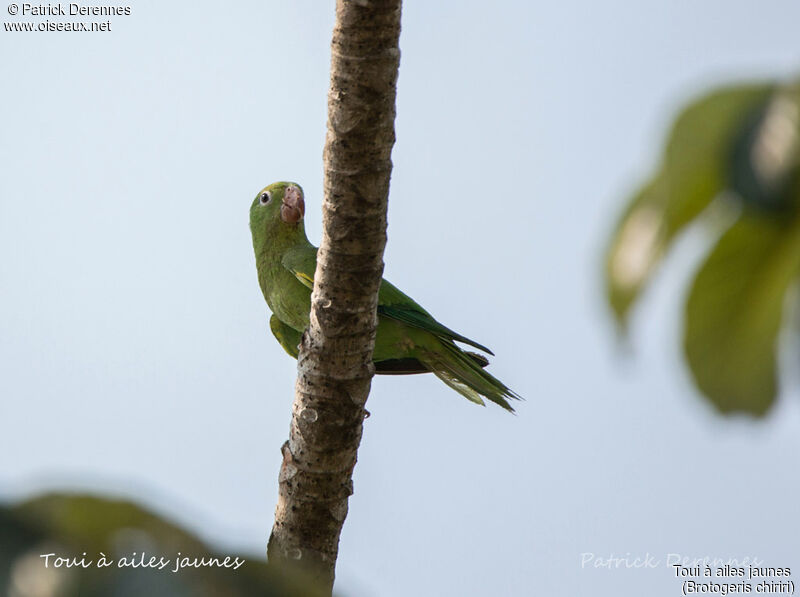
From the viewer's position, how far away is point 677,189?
79 centimetres

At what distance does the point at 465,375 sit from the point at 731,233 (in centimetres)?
417

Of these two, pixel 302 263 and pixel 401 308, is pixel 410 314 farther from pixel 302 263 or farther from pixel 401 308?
pixel 302 263

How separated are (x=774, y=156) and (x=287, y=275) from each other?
14.9 ft

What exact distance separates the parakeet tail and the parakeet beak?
3.82ft

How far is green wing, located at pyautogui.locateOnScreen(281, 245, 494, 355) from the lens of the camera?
16.1ft

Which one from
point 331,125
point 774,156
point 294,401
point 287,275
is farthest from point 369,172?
point 774,156

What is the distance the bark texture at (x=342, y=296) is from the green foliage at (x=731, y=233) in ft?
7.08

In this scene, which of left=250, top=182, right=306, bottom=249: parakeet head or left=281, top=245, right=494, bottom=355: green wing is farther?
left=250, top=182, right=306, bottom=249: parakeet head

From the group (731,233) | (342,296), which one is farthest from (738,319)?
(342,296)

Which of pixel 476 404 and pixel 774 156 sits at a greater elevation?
pixel 476 404

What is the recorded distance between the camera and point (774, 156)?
71 centimetres

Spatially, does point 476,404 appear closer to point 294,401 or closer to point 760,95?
point 294,401

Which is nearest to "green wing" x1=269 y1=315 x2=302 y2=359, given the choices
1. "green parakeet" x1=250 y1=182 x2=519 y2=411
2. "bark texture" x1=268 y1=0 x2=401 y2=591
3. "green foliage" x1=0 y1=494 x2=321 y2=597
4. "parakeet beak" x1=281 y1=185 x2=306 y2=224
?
"green parakeet" x1=250 y1=182 x2=519 y2=411

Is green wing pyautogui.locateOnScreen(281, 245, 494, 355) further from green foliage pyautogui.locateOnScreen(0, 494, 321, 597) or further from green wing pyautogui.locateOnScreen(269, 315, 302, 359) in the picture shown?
green foliage pyautogui.locateOnScreen(0, 494, 321, 597)
